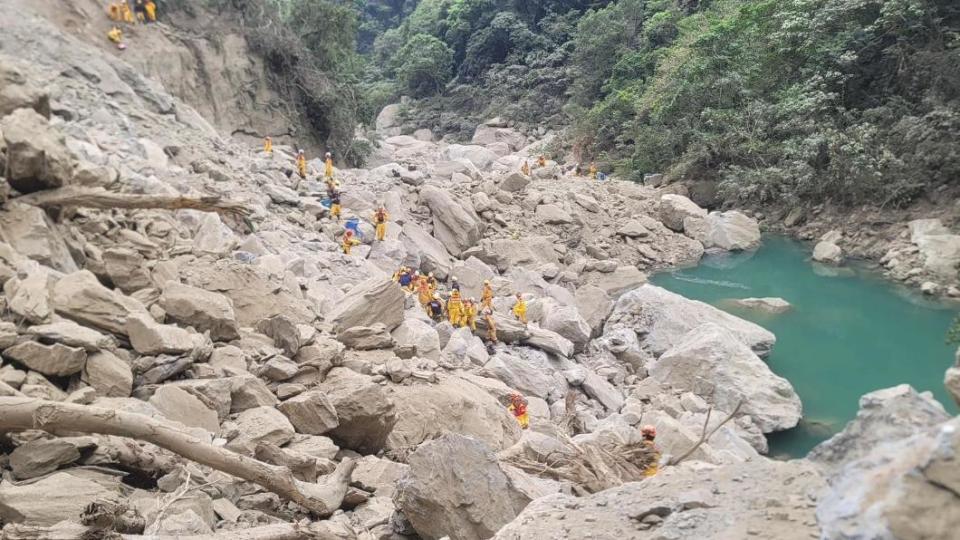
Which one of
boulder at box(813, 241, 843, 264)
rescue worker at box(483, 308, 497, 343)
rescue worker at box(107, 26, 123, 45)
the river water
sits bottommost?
the river water

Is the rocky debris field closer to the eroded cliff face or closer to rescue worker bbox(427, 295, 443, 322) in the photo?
rescue worker bbox(427, 295, 443, 322)

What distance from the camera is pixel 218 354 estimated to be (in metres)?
6.16

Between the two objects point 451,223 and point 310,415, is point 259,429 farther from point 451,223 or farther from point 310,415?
point 451,223

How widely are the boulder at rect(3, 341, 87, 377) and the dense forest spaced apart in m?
18.5

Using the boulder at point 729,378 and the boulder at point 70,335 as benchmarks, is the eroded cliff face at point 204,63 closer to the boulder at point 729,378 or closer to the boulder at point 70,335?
the boulder at point 70,335

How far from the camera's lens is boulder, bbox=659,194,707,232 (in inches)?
831

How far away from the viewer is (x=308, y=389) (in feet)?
20.4

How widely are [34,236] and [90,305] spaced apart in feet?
4.04

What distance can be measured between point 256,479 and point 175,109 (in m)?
14.8

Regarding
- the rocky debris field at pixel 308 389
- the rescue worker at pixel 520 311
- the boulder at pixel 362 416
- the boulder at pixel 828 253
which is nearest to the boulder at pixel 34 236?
the rocky debris field at pixel 308 389

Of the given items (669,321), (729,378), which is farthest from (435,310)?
(729,378)

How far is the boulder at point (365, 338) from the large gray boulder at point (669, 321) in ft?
22.3

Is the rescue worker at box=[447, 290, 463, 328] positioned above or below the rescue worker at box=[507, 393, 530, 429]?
below

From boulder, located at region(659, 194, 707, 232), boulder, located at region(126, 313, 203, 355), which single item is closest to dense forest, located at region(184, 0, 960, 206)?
boulder, located at region(659, 194, 707, 232)
